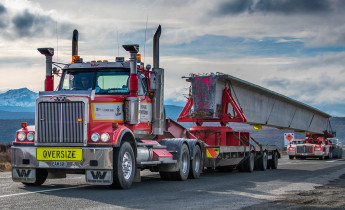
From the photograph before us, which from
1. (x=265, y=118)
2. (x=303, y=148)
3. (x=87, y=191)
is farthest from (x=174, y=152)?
(x=303, y=148)

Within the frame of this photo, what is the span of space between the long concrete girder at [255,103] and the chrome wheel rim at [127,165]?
9587mm

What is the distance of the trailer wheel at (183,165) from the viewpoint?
50.0 ft

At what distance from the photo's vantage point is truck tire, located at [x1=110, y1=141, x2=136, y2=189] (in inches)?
455

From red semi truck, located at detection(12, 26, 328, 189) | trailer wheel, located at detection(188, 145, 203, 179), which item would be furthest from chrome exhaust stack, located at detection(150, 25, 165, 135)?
trailer wheel, located at detection(188, 145, 203, 179)

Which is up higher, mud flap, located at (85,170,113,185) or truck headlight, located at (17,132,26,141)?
truck headlight, located at (17,132,26,141)

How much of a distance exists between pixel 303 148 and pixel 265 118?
1525 cm

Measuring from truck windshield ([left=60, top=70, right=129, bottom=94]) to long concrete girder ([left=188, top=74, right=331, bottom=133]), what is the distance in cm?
873

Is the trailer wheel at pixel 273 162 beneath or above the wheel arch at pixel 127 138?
beneath

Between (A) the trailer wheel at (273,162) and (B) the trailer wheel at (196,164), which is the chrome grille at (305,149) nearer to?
(A) the trailer wheel at (273,162)

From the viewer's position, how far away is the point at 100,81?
12961mm

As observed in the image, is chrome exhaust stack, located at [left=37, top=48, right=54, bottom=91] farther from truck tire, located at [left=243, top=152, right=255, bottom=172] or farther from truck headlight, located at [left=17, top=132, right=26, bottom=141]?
truck tire, located at [left=243, top=152, right=255, bottom=172]

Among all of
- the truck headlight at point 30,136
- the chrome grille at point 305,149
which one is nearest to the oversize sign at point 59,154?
the truck headlight at point 30,136

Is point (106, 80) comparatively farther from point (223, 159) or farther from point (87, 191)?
point (223, 159)

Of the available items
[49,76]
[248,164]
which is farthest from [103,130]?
[248,164]
